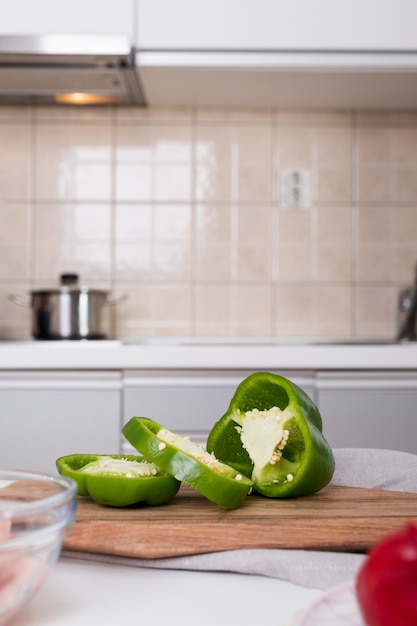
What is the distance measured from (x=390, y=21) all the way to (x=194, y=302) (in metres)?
1.02

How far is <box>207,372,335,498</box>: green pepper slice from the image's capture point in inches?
25.8

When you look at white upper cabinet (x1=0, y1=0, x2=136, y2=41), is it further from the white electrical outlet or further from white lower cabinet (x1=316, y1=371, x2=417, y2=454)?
white lower cabinet (x1=316, y1=371, x2=417, y2=454)

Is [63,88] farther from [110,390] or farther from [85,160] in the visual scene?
[110,390]

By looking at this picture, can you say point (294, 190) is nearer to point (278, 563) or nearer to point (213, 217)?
point (213, 217)

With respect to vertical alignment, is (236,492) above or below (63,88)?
below

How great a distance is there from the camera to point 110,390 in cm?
180

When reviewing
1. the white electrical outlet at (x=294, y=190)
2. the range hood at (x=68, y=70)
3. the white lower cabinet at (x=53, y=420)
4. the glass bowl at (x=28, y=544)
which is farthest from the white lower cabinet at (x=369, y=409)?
the glass bowl at (x=28, y=544)

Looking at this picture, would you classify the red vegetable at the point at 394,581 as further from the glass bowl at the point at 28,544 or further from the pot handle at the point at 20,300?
the pot handle at the point at 20,300

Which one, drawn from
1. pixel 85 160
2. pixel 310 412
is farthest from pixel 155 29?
pixel 310 412

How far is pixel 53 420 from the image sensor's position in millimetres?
1797

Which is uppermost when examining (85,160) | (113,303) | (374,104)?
(374,104)

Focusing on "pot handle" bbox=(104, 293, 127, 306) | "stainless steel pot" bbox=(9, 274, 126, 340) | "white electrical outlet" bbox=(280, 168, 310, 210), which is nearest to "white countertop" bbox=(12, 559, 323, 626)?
"stainless steel pot" bbox=(9, 274, 126, 340)

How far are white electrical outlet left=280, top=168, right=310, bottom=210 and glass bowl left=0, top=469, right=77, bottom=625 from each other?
6.96ft

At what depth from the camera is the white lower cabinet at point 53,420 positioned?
179 cm
